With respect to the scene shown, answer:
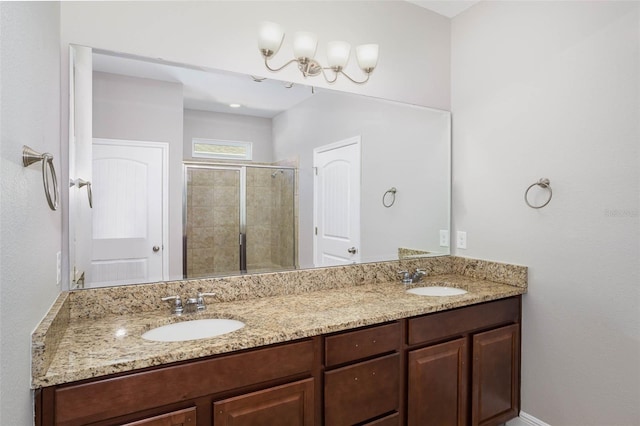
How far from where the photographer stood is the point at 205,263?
5.81ft

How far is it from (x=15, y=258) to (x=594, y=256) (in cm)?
228

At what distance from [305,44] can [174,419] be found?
5.66 feet

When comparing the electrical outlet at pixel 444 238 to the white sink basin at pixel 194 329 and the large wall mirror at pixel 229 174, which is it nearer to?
the large wall mirror at pixel 229 174

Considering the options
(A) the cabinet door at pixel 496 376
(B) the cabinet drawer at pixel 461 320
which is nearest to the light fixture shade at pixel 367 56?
(B) the cabinet drawer at pixel 461 320

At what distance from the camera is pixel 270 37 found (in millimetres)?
1753

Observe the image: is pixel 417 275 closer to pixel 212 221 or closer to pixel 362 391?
pixel 362 391

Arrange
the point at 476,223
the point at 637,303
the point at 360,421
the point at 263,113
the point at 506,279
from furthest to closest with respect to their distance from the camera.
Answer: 1. the point at 476,223
2. the point at 506,279
3. the point at 263,113
4. the point at 637,303
5. the point at 360,421

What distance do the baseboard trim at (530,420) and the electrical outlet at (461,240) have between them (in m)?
1.04

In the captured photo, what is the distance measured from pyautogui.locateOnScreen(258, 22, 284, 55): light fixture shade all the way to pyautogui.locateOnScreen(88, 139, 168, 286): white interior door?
2.25 ft

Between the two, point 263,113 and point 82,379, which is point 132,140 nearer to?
point 263,113

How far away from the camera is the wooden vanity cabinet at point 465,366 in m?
1.71

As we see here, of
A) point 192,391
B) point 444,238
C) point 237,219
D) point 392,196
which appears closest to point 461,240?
point 444,238

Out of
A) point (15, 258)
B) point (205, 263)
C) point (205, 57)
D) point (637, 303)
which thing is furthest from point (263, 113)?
point (637, 303)

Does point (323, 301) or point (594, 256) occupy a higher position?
point (594, 256)
